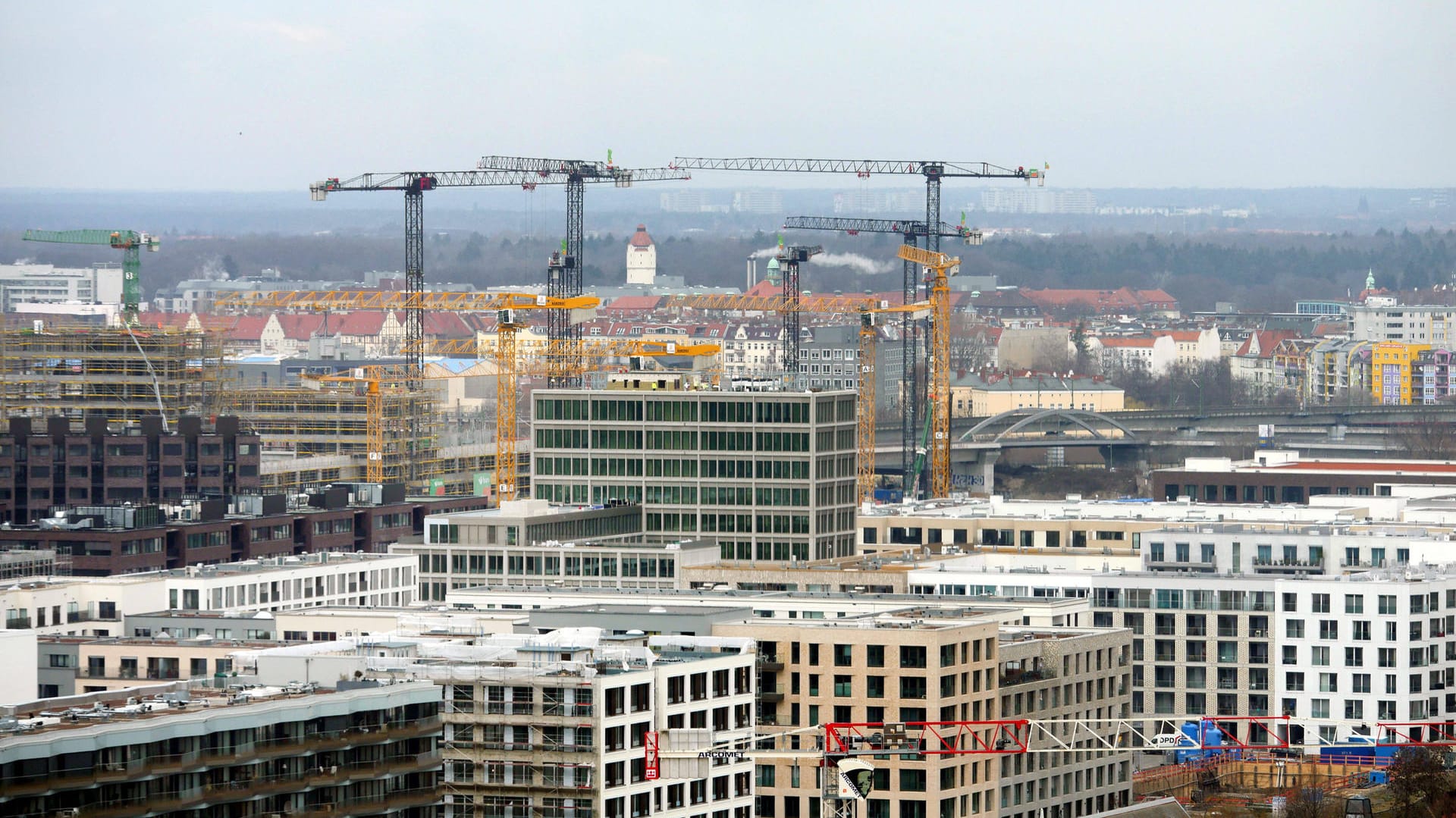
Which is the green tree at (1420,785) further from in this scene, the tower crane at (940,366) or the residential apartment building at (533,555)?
the tower crane at (940,366)

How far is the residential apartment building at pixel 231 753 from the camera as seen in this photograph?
130 feet

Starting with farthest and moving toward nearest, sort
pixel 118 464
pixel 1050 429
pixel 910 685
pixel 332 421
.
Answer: pixel 1050 429
pixel 332 421
pixel 118 464
pixel 910 685

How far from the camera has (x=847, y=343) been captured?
186375 millimetres

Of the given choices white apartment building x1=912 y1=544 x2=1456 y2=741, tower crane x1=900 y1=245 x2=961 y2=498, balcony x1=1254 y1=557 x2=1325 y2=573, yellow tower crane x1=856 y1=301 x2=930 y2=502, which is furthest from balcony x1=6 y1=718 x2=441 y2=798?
tower crane x1=900 y1=245 x2=961 y2=498

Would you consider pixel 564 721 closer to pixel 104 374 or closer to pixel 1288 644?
pixel 1288 644

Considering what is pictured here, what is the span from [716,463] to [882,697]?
81.2 ft

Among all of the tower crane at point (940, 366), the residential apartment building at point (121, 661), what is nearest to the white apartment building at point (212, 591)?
the residential apartment building at point (121, 661)

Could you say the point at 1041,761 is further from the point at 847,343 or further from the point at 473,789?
the point at 847,343

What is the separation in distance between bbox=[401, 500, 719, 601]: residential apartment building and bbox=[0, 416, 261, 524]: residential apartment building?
34.4 meters

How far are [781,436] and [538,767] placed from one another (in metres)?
32.7

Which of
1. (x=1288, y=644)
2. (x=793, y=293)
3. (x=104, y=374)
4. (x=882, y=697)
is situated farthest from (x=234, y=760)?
(x=793, y=293)

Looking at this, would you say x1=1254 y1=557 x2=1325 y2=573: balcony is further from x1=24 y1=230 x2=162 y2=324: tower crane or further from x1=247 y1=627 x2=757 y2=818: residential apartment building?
x1=24 y1=230 x2=162 y2=324: tower crane

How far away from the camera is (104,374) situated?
12612 centimetres

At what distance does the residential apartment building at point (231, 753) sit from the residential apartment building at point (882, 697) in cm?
1096
